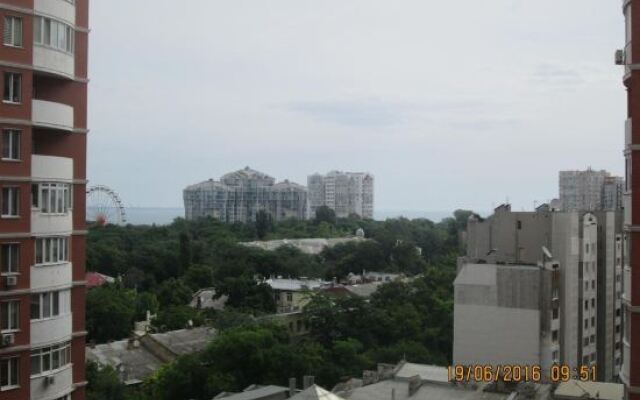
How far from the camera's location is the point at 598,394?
2262 centimetres

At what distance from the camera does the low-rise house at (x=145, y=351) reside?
35.4 metres

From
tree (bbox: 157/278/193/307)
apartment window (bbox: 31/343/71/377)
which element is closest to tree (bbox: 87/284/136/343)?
tree (bbox: 157/278/193/307)

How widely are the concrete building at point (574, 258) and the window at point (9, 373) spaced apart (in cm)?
2289

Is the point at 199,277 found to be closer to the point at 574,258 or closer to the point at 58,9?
the point at 574,258

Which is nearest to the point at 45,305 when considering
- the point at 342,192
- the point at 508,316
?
the point at 508,316

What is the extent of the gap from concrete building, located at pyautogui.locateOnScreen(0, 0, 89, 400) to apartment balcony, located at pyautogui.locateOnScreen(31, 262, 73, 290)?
0.05 feet

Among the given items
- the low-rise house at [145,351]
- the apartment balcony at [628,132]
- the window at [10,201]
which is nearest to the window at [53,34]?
the window at [10,201]

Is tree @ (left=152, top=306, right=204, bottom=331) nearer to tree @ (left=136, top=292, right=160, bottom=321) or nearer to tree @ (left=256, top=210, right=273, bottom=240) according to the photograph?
tree @ (left=136, top=292, right=160, bottom=321)

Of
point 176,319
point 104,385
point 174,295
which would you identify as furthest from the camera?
point 174,295

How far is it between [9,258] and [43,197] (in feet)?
3.75

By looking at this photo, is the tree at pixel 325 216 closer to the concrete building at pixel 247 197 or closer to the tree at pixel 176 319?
the concrete building at pixel 247 197

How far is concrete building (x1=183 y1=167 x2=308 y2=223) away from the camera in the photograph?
156 m

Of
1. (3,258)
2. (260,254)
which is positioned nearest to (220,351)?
(3,258)

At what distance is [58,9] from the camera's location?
12242mm
